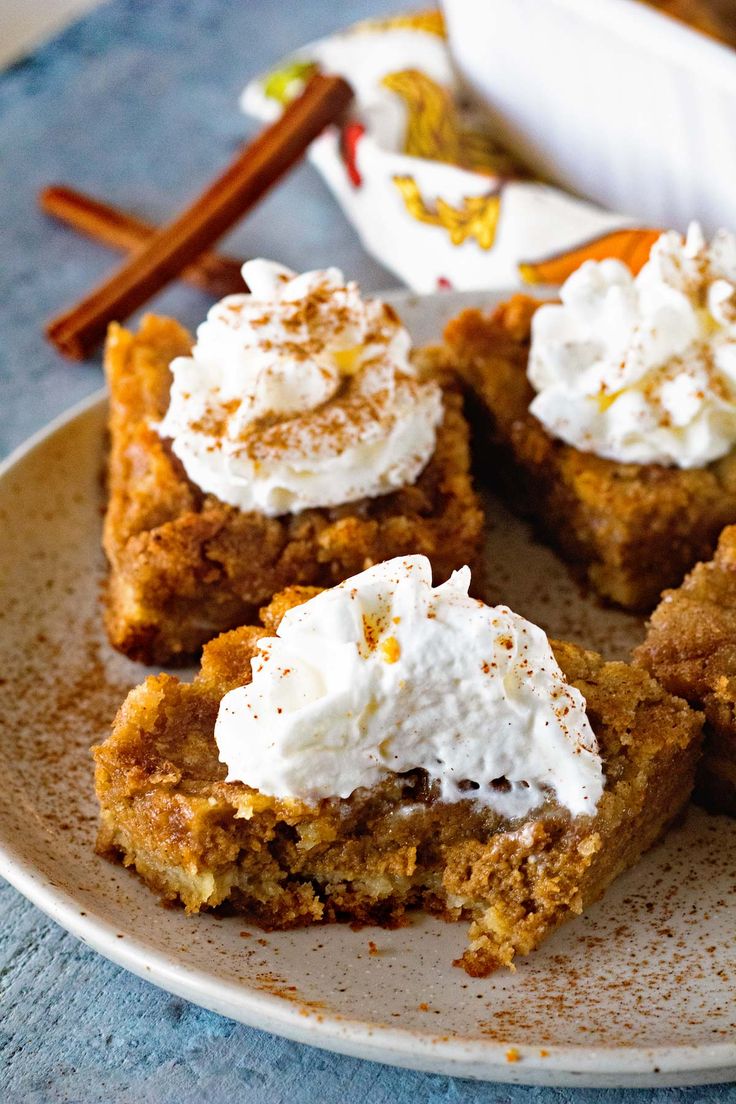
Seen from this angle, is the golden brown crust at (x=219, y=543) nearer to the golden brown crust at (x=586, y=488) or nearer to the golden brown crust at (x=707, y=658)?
the golden brown crust at (x=586, y=488)

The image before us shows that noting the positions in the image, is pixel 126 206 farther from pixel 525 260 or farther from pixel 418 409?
pixel 418 409

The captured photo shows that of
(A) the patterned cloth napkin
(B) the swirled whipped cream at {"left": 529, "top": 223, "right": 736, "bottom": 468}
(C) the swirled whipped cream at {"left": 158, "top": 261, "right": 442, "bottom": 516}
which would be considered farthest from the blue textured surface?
(B) the swirled whipped cream at {"left": 529, "top": 223, "right": 736, "bottom": 468}

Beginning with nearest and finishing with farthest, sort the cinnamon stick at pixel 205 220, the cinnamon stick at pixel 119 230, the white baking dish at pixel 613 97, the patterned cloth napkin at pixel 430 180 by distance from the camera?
1. the white baking dish at pixel 613 97
2. the patterned cloth napkin at pixel 430 180
3. the cinnamon stick at pixel 205 220
4. the cinnamon stick at pixel 119 230

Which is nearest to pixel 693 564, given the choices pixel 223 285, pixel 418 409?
pixel 418 409

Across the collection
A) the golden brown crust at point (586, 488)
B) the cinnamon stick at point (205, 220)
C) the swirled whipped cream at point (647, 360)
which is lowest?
the golden brown crust at point (586, 488)

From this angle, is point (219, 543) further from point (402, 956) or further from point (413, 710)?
point (402, 956)

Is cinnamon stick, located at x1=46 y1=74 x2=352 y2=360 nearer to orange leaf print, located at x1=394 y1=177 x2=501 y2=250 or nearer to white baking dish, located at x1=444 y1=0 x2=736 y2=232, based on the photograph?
orange leaf print, located at x1=394 y1=177 x2=501 y2=250

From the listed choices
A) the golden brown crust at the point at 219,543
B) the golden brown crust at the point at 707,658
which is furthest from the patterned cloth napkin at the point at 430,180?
the golden brown crust at the point at 707,658

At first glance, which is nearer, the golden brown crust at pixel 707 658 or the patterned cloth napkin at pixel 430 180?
the golden brown crust at pixel 707 658
